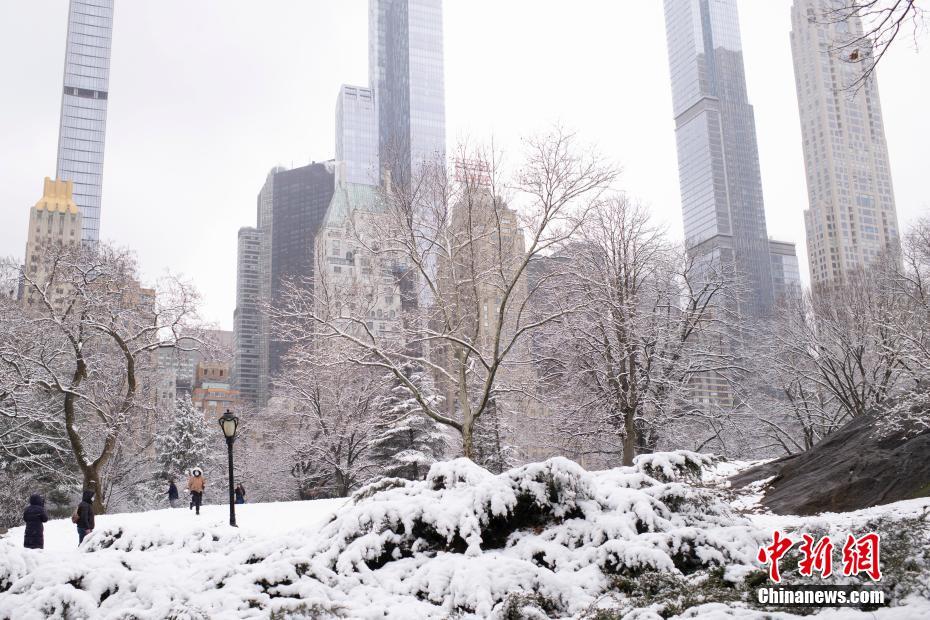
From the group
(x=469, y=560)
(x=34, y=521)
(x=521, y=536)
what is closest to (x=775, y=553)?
(x=521, y=536)

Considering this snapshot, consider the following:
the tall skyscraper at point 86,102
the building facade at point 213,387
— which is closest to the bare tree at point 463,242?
the building facade at point 213,387

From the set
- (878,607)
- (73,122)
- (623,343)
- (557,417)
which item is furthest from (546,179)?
(73,122)

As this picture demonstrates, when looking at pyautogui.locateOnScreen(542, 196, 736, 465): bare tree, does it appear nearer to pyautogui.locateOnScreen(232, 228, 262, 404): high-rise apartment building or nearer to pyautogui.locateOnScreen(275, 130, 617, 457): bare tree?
pyautogui.locateOnScreen(275, 130, 617, 457): bare tree

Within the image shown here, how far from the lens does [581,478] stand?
901 centimetres

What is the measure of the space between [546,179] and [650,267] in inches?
290

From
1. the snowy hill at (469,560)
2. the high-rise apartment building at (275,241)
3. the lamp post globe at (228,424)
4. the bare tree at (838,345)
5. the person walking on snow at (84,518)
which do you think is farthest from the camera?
the high-rise apartment building at (275,241)

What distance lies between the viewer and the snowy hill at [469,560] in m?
6.52

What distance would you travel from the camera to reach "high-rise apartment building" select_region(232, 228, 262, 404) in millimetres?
154000

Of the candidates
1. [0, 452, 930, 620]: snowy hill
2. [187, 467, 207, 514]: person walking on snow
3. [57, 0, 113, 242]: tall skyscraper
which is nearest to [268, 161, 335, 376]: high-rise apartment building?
[57, 0, 113, 242]: tall skyscraper

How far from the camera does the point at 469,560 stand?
773cm

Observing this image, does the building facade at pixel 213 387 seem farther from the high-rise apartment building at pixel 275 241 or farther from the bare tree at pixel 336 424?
the bare tree at pixel 336 424

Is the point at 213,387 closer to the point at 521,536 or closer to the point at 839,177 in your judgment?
the point at 839,177

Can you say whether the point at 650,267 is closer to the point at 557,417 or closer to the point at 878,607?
the point at 557,417

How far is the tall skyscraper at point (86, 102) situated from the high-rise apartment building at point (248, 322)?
37620 millimetres
